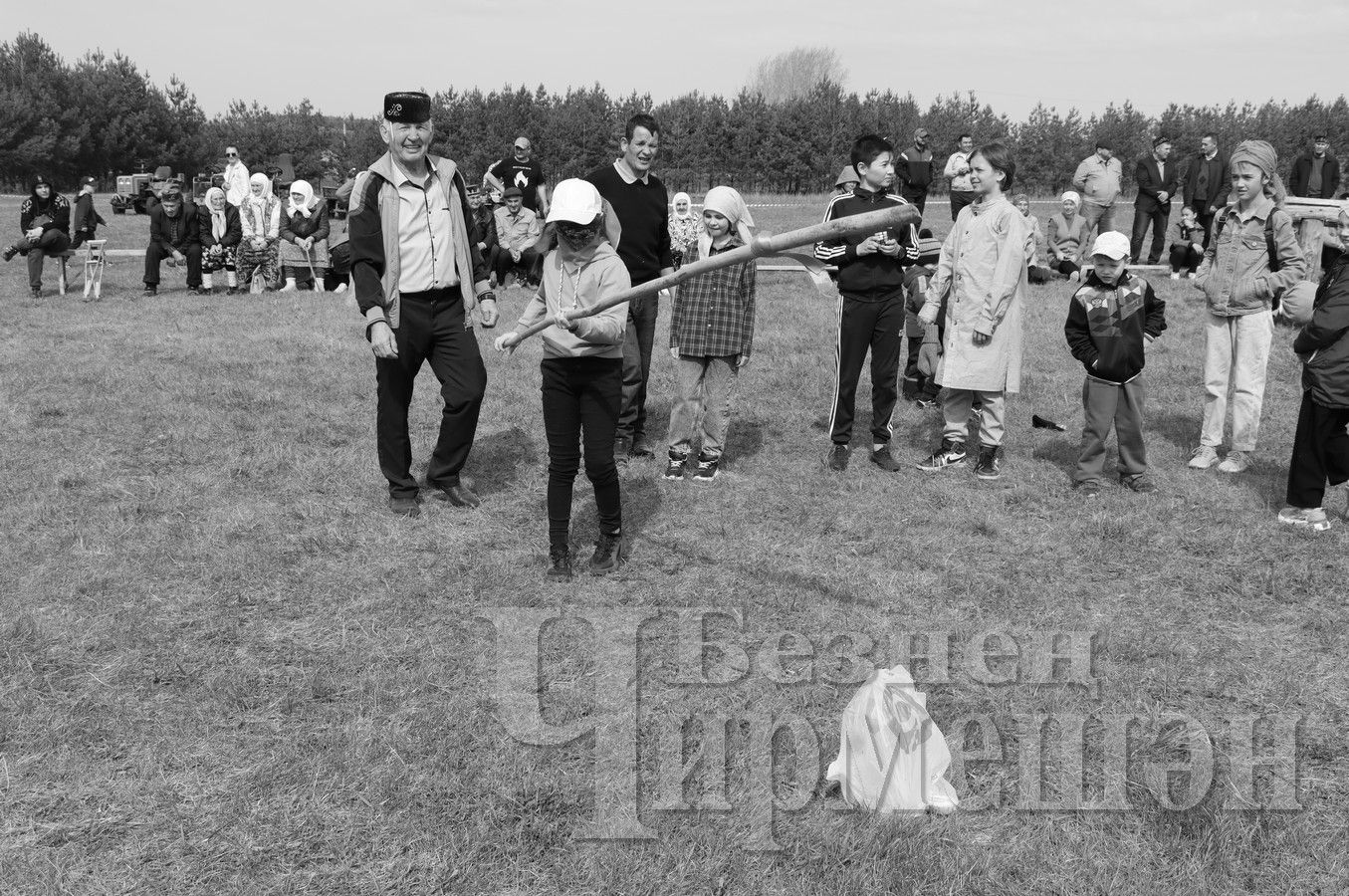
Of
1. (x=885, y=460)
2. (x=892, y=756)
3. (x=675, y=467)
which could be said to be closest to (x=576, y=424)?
(x=675, y=467)

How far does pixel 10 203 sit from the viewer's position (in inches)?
1462

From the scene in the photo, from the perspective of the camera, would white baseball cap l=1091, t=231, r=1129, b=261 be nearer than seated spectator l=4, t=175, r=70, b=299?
Yes

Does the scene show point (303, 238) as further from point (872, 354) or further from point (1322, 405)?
point (1322, 405)

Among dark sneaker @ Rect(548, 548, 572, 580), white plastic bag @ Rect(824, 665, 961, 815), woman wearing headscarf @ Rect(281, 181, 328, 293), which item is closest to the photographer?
white plastic bag @ Rect(824, 665, 961, 815)

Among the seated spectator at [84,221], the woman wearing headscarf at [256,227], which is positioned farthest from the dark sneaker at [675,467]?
the seated spectator at [84,221]

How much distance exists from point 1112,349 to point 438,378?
4381 mm

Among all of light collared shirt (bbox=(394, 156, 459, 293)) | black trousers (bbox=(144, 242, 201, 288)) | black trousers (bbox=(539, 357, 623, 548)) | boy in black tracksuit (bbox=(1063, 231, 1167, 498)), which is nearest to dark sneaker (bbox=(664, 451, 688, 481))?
black trousers (bbox=(539, 357, 623, 548))

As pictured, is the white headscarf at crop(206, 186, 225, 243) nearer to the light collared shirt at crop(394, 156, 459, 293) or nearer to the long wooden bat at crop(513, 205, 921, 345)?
the light collared shirt at crop(394, 156, 459, 293)

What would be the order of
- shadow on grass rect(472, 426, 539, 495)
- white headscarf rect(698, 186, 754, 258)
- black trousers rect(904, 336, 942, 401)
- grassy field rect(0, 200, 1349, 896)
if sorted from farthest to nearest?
1. black trousers rect(904, 336, 942, 401)
2. shadow on grass rect(472, 426, 539, 495)
3. white headscarf rect(698, 186, 754, 258)
4. grassy field rect(0, 200, 1349, 896)

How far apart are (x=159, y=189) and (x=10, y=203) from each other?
24773mm

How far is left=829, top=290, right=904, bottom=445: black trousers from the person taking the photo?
7680mm

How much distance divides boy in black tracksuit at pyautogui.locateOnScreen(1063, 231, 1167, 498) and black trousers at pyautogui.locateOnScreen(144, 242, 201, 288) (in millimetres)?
13668

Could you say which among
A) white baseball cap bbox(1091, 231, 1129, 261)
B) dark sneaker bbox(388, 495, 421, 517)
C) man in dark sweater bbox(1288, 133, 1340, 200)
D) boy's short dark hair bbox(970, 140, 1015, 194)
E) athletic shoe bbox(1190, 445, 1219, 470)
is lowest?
dark sneaker bbox(388, 495, 421, 517)

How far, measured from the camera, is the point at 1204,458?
7945mm
